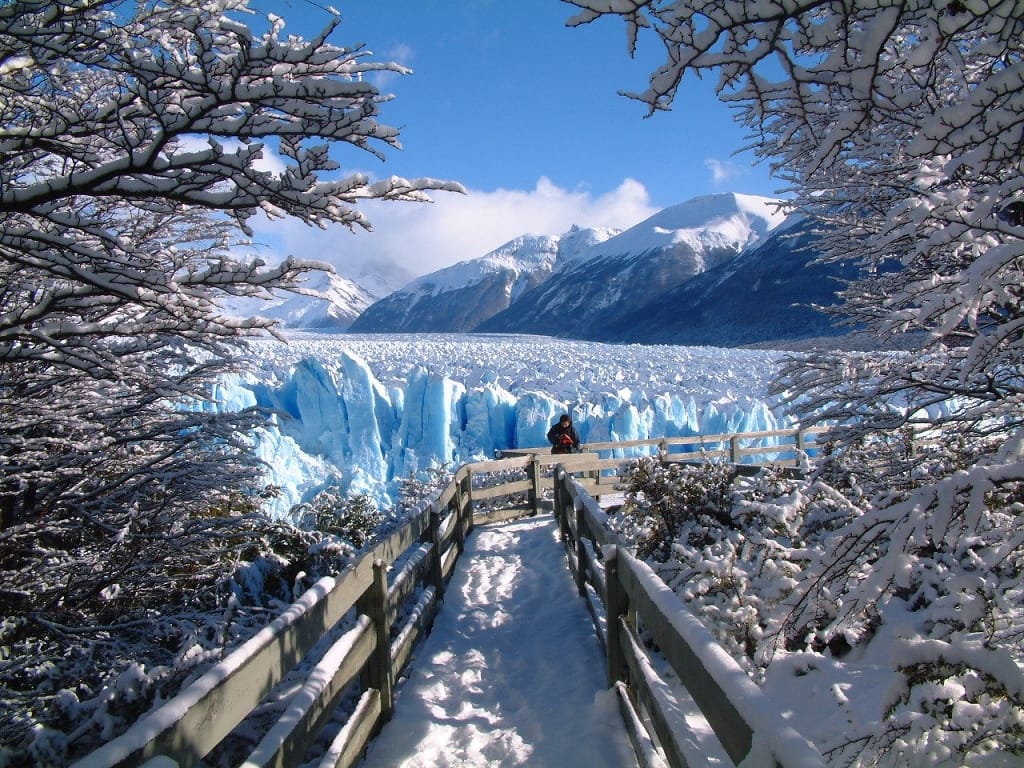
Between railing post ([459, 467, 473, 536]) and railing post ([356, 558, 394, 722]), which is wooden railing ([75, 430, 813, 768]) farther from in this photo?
railing post ([459, 467, 473, 536])

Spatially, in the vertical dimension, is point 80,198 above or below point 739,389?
above

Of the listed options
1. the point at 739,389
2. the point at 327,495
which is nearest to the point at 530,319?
the point at 739,389

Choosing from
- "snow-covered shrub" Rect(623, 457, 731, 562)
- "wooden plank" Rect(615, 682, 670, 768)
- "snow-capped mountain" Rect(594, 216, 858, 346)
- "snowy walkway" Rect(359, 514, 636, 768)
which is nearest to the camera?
"wooden plank" Rect(615, 682, 670, 768)

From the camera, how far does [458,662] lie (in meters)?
4.81

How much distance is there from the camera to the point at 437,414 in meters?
22.6

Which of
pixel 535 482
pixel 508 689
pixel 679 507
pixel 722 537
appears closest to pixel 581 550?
pixel 722 537

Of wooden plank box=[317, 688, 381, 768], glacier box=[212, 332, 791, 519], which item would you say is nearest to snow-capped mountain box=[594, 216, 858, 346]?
glacier box=[212, 332, 791, 519]

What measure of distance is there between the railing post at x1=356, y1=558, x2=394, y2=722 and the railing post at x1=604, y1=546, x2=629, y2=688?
4.16 feet

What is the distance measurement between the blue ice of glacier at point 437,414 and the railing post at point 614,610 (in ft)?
58.0

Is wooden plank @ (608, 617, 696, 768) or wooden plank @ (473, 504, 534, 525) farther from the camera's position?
wooden plank @ (473, 504, 534, 525)

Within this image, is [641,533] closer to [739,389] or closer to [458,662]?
[458,662]

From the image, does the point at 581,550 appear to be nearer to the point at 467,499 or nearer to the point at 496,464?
the point at 467,499

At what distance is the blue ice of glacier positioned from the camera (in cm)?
2192

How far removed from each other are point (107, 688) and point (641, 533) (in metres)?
5.07
